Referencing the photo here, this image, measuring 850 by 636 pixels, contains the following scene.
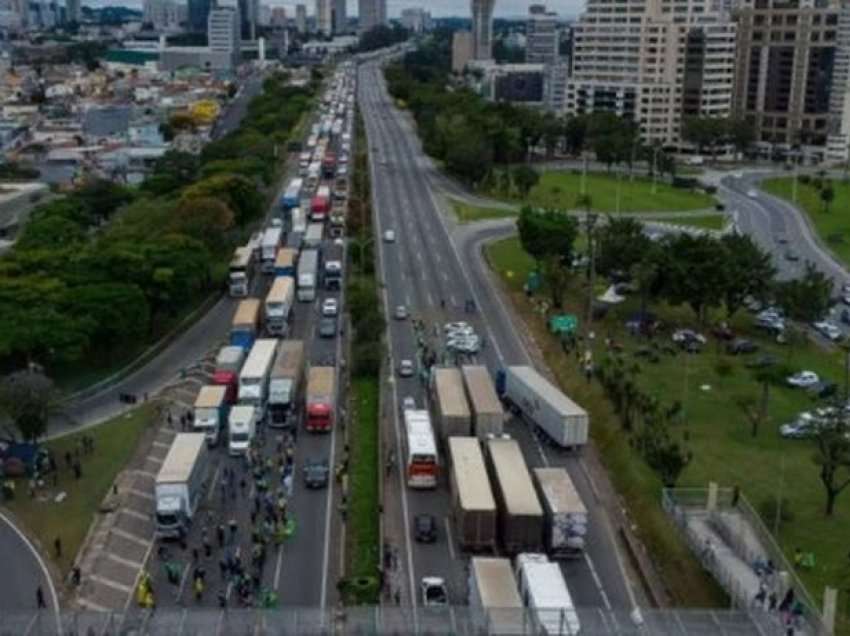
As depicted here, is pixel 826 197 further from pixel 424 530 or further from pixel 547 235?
pixel 424 530

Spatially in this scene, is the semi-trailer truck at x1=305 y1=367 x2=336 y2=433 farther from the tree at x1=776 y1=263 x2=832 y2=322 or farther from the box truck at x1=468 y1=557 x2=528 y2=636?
the tree at x1=776 y1=263 x2=832 y2=322

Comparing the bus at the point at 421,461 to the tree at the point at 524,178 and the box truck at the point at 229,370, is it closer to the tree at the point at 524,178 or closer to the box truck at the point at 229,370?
the box truck at the point at 229,370

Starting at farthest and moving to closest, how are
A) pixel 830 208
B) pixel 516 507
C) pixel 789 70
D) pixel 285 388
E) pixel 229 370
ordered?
pixel 789 70
pixel 830 208
pixel 229 370
pixel 285 388
pixel 516 507

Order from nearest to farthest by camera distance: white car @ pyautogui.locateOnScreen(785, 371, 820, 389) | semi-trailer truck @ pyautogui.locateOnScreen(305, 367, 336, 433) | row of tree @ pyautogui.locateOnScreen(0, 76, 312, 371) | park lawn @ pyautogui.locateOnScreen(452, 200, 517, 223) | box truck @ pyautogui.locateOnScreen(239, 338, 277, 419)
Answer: semi-trailer truck @ pyautogui.locateOnScreen(305, 367, 336, 433), box truck @ pyautogui.locateOnScreen(239, 338, 277, 419), row of tree @ pyautogui.locateOnScreen(0, 76, 312, 371), white car @ pyautogui.locateOnScreen(785, 371, 820, 389), park lawn @ pyautogui.locateOnScreen(452, 200, 517, 223)

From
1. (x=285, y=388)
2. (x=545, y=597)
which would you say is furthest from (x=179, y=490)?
(x=545, y=597)

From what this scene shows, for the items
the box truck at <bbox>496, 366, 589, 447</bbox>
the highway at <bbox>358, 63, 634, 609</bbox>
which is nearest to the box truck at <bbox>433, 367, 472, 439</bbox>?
the highway at <bbox>358, 63, 634, 609</bbox>

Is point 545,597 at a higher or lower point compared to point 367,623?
lower

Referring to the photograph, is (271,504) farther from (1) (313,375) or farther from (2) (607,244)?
(2) (607,244)
